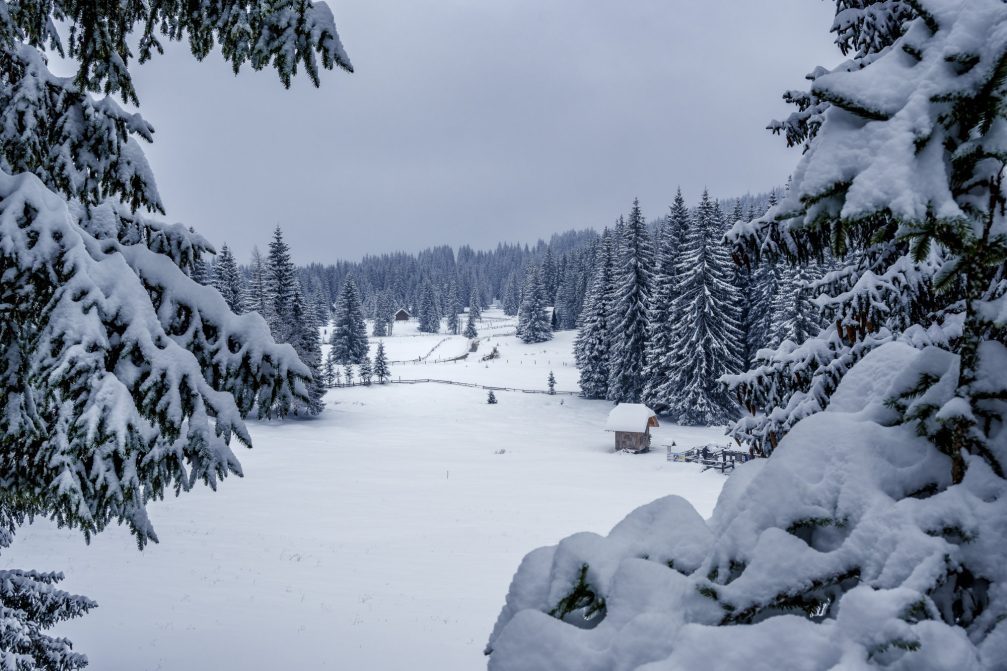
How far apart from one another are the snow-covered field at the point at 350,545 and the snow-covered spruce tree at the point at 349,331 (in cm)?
2651

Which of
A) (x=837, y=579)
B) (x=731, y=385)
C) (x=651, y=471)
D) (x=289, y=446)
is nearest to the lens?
(x=837, y=579)

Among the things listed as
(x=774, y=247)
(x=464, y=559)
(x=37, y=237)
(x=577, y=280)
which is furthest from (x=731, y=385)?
(x=577, y=280)

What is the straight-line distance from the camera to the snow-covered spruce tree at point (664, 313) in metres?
44.2

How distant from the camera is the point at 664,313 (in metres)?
45.3

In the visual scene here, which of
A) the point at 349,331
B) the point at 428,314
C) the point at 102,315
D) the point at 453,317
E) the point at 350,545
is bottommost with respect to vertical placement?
the point at 350,545

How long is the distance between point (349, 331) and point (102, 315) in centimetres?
6856

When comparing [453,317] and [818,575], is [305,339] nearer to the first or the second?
[818,575]

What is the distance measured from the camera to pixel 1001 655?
1266 millimetres

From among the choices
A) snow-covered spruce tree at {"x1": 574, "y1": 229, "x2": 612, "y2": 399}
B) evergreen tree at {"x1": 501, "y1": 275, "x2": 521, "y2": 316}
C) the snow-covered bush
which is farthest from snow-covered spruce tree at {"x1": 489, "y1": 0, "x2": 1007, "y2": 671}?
evergreen tree at {"x1": 501, "y1": 275, "x2": 521, "y2": 316}

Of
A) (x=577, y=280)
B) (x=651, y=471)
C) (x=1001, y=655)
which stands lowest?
(x=651, y=471)

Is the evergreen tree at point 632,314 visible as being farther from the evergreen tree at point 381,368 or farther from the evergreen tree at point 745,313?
the evergreen tree at point 381,368

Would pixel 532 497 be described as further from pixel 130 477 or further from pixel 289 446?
pixel 130 477

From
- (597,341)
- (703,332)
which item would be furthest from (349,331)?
(703,332)

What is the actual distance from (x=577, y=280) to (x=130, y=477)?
102 m
